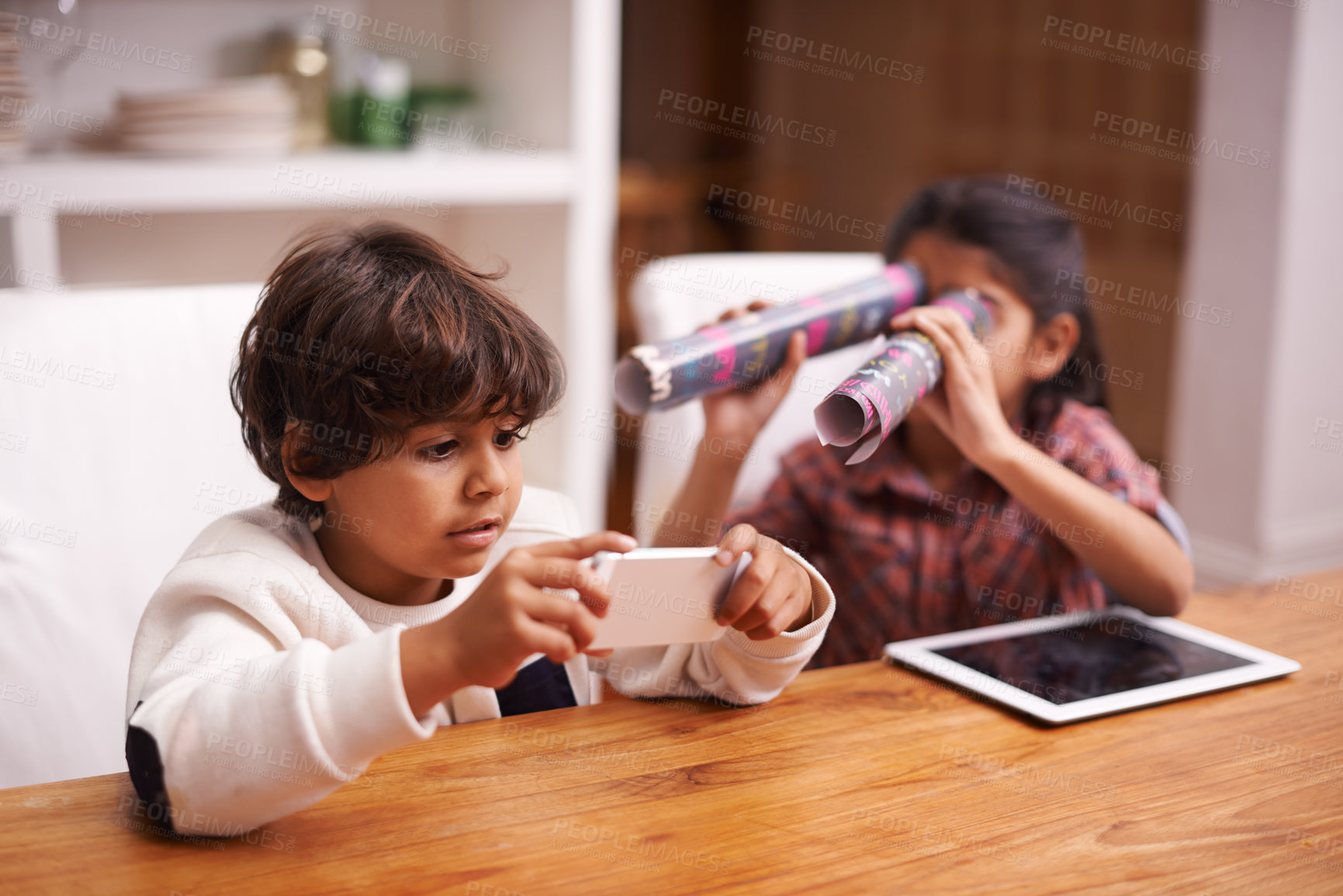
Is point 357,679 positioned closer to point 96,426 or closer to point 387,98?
point 96,426

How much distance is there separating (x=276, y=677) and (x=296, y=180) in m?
1.19

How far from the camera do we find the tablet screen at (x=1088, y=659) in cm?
98

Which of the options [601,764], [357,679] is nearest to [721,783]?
[601,764]

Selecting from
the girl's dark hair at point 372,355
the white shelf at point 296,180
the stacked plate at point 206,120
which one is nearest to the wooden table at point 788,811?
the girl's dark hair at point 372,355

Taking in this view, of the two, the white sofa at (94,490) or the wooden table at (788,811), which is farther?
the white sofa at (94,490)

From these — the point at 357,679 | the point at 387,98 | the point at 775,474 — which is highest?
the point at 387,98

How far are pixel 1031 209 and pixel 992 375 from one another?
0.29 metres

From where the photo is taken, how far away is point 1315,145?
2.37 meters

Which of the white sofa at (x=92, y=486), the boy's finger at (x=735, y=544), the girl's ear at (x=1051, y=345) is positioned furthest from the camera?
the girl's ear at (x=1051, y=345)

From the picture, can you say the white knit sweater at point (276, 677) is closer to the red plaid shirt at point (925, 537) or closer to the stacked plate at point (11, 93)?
the red plaid shirt at point (925, 537)

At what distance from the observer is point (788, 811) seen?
2.51 feet

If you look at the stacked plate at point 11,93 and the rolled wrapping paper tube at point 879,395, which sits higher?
the stacked plate at point 11,93

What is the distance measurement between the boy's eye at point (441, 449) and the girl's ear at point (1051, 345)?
0.76m

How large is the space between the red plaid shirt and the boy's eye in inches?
24.2
